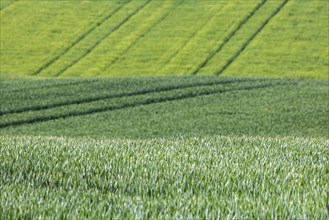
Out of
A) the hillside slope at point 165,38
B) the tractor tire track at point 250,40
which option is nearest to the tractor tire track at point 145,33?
the hillside slope at point 165,38

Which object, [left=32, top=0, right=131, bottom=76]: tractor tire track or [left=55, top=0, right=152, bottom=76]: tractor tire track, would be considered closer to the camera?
[left=32, top=0, right=131, bottom=76]: tractor tire track

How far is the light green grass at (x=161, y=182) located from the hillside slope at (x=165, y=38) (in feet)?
109

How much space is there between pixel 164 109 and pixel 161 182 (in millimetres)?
23475

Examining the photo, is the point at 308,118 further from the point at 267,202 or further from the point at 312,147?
the point at 267,202

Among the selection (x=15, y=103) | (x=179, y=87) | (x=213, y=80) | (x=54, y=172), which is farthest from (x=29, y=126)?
(x=54, y=172)

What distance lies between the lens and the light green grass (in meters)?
6.26

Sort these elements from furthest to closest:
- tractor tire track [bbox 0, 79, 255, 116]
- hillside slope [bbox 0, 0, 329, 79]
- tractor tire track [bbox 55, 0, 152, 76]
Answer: tractor tire track [bbox 55, 0, 152, 76] → hillside slope [bbox 0, 0, 329, 79] → tractor tire track [bbox 0, 79, 255, 116]

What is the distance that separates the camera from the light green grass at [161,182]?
247 inches

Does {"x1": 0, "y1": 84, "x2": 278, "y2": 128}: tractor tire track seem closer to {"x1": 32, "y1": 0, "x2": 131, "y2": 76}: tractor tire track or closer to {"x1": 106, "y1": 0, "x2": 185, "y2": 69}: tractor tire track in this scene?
{"x1": 106, "y1": 0, "x2": 185, "y2": 69}: tractor tire track

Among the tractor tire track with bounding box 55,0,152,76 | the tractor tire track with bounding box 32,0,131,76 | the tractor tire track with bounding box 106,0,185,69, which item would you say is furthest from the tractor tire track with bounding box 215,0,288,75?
the tractor tire track with bounding box 32,0,131,76

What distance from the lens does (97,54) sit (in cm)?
4806

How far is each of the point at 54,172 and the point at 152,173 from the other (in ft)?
3.79

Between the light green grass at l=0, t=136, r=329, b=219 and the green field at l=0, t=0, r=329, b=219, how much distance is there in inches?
1.0

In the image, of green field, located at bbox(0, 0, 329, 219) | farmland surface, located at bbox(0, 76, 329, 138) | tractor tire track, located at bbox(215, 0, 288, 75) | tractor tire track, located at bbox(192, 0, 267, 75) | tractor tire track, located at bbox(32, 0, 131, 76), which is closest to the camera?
green field, located at bbox(0, 0, 329, 219)
